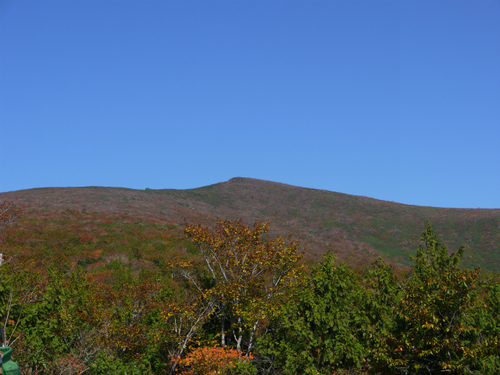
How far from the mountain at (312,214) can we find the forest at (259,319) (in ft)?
109

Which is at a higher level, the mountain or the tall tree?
the mountain

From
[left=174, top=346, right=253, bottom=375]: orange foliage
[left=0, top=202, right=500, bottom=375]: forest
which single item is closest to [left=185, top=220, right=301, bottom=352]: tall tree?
[left=0, top=202, right=500, bottom=375]: forest

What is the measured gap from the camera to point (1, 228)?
1949 inches

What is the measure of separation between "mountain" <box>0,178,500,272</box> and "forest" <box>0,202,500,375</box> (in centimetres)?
3331

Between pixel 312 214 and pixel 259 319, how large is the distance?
73047mm


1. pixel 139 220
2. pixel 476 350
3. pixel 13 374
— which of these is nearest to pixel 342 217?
pixel 139 220

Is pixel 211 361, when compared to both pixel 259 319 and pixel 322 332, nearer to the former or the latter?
pixel 322 332

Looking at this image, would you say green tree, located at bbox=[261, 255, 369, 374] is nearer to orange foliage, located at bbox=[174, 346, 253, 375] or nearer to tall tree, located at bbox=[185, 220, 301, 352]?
orange foliage, located at bbox=[174, 346, 253, 375]

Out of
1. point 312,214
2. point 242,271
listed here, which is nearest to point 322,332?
point 242,271

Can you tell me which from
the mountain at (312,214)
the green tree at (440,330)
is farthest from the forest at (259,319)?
the mountain at (312,214)

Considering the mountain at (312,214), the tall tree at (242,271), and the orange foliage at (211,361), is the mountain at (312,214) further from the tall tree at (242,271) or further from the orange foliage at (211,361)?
the orange foliage at (211,361)

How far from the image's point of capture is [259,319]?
21.8 m

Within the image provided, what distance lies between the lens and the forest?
1288 centimetres

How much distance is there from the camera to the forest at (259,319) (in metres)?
12.9
